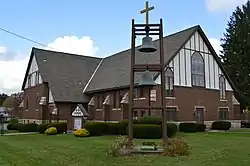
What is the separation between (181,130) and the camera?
103 ft

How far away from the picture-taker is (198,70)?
3562 cm

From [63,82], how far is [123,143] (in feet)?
90.0

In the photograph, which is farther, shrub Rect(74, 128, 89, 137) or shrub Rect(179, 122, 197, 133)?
shrub Rect(179, 122, 197, 133)

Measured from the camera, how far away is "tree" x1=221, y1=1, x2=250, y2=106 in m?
48.1

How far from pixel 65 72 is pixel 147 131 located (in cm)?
2240

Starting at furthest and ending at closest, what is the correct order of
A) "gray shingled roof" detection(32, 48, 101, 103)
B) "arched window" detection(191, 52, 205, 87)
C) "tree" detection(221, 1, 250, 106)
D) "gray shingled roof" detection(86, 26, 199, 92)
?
"tree" detection(221, 1, 250, 106) → "gray shingled roof" detection(32, 48, 101, 103) → "arched window" detection(191, 52, 205, 87) → "gray shingled roof" detection(86, 26, 199, 92)

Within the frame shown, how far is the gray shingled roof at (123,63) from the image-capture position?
111ft

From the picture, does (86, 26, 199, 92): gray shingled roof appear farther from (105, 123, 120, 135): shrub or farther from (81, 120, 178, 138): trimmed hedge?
(81, 120, 178, 138): trimmed hedge

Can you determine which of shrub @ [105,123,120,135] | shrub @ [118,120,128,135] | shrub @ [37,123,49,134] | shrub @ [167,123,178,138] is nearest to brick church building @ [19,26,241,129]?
shrub @ [105,123,120,135]

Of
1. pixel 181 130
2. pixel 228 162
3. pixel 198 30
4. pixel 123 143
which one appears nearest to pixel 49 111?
pixel 181 130

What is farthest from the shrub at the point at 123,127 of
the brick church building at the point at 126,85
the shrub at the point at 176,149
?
the shrub at the point at 176,149

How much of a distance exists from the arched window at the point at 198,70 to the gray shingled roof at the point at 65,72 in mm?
13528

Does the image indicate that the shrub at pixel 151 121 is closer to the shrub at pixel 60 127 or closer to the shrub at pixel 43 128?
the shrub at pixel 60 127

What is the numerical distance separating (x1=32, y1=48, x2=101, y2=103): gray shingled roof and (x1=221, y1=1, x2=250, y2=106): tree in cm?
2021
